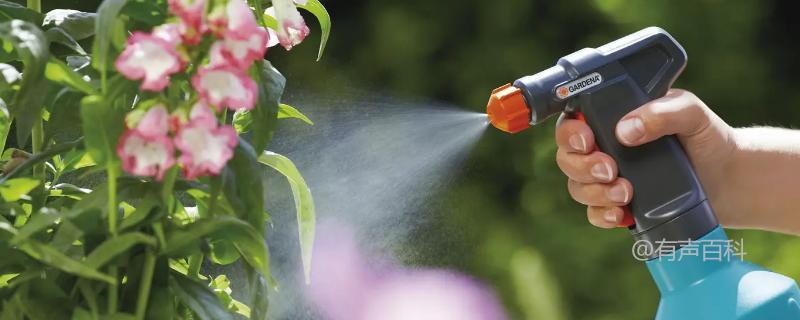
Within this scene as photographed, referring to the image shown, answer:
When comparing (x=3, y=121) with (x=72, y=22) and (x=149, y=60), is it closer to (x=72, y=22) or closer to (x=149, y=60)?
(x=72, y=22)

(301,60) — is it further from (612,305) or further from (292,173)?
(292,173)

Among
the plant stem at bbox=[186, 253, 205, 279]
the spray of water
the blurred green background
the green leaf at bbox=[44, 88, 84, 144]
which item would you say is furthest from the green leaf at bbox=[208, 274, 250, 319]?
the blurred green background

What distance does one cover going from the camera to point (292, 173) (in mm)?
721

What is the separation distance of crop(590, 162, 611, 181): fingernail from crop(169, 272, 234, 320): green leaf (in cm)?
41

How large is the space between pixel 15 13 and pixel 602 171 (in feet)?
1.72

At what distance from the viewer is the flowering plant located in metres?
0.55

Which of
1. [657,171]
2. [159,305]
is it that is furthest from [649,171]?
[159,305]

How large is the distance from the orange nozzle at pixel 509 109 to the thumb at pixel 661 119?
0.09 meters

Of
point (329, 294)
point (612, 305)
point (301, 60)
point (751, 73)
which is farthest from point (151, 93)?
point (751, 73)

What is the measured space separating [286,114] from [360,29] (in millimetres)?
982

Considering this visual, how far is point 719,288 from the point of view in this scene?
0.88 m

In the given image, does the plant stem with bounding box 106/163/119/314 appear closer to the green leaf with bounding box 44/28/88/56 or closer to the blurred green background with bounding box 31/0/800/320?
the green leaf with bounding box 44/28/88/56

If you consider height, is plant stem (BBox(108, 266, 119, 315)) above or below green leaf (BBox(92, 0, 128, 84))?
below

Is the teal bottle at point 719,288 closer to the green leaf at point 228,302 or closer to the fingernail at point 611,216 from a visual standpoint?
the fingernail at point 611,216
